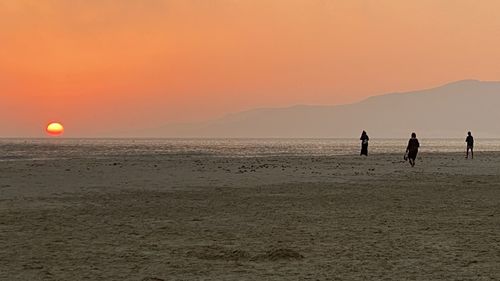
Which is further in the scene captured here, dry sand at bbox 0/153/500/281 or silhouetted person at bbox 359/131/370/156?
silhouetted person at bbox 359/131/370/156

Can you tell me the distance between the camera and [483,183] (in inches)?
943

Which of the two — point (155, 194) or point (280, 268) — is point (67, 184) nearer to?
point (155, 194)

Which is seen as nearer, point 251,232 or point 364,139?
point 251,232

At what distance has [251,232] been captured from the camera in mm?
12055

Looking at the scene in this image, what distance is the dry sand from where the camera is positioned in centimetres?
867

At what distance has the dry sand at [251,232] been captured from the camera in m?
8.67

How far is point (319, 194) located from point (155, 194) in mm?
5690

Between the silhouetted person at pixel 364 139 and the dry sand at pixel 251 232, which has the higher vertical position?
the silhouetted person at pixel 364 139

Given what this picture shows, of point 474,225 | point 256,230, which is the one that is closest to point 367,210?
point 474,225

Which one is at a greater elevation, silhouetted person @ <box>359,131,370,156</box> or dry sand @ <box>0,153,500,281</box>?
silhouetted person @ <box>359,131,370,156</box>

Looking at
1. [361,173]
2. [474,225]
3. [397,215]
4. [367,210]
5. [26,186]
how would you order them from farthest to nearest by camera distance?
1. [361,173]
2. [26,186]
3. [367,210]
4. [397,215]
5. [474,225]

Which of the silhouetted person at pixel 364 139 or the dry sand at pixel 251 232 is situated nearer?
the dry sand at pixel 251 232

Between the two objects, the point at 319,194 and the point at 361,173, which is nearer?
the point at 319,194

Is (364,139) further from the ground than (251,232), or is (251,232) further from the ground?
(364,139)
